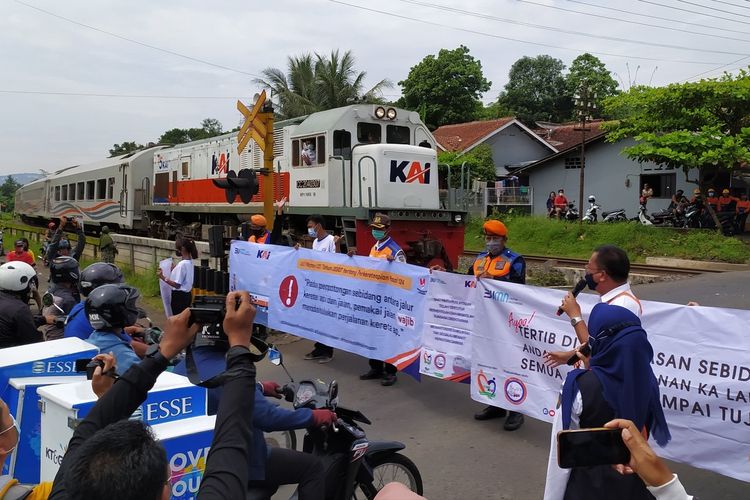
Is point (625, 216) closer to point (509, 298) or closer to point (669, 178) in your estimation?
point (669, 178)

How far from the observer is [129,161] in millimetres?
24281

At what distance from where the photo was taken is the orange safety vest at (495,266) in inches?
251

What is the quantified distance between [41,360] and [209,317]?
216cm

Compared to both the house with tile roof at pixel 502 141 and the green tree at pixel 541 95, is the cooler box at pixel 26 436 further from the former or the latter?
the green tree at pixel 541 95

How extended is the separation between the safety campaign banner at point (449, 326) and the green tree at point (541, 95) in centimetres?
5170

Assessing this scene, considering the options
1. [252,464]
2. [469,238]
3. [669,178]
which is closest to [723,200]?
[669,178]

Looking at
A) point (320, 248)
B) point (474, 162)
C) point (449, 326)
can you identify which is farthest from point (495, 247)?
point (474, 162)

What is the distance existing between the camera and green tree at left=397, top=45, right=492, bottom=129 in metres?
42.3

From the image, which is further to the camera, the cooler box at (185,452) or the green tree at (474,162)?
the green tree at (474,162)

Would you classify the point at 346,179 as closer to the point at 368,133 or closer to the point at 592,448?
the point at 368,133

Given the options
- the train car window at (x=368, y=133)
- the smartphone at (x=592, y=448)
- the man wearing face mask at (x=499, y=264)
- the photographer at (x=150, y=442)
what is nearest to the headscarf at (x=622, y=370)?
the smartphone at (x=592, y=448)

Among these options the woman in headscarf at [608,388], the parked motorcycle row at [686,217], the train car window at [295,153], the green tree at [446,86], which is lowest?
the woman in headscarf at [608,388]

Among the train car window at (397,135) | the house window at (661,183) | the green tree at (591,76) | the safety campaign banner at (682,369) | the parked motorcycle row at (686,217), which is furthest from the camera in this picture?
the green tree at (591,76)

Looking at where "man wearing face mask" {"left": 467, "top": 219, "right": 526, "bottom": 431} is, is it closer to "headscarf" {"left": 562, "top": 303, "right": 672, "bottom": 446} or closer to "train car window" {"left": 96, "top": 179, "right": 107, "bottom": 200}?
"headscarf" {"left": 562, "top": 303, "right": 672, "bottom": 446}
